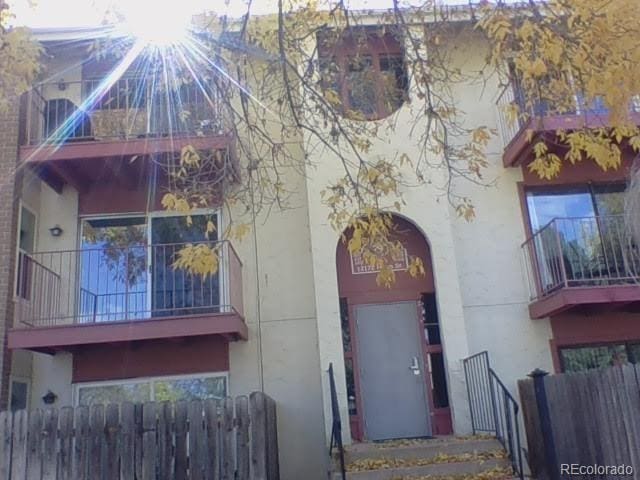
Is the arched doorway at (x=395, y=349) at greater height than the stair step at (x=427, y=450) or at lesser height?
greater

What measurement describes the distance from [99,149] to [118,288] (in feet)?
7.03

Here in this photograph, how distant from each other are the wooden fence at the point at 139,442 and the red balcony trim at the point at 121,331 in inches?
60.0

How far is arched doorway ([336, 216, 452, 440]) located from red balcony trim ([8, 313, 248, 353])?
2040 mm

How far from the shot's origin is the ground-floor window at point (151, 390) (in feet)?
31.0

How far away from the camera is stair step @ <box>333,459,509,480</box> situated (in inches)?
282

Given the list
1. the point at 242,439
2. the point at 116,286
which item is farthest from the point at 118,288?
the point at 242,439

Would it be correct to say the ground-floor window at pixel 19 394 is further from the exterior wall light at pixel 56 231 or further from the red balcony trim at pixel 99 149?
the red balcony trim at pixel 99 149

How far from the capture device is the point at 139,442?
7098 mm

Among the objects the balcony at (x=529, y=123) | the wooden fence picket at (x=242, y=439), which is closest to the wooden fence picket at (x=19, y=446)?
the wooden fence picket at (x=242, y=439)

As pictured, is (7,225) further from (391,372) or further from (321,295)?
(391,372)

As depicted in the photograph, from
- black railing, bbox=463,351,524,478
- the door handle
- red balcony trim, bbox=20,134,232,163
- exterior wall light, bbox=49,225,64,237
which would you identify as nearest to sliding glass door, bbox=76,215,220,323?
exterior wall light, bbox=49,225,64,237

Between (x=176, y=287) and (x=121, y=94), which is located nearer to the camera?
(x=176, y=287)

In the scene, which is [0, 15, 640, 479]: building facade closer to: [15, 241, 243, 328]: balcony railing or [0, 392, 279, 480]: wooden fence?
[15, 241, 243, 328]: balcony railing

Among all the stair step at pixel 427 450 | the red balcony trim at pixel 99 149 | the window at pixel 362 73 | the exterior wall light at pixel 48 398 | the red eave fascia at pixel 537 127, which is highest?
the window at pixel 362 73
